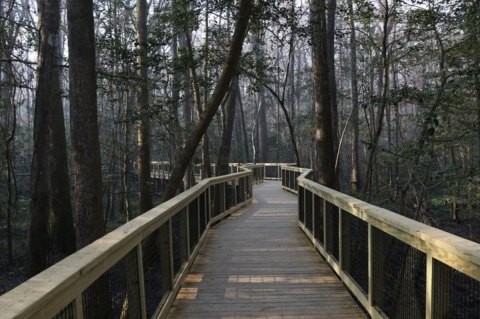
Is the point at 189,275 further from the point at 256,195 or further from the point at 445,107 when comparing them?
the point at 256,195

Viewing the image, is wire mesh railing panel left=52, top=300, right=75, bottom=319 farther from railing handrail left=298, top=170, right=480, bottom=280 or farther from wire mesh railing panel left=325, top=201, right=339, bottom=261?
wire mesh railing panel left=325, top=201, right=339, bottom=261

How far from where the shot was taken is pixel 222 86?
7301 mm

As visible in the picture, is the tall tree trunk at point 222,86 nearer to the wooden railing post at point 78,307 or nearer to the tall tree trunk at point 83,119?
the tall tree trunk at point 83,119

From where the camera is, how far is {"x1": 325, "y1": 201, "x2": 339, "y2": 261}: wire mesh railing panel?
17.0 ft

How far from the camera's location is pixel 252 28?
10.5 metres

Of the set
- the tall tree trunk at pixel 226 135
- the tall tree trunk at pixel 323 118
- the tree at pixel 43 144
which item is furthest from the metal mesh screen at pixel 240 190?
the tree at pixel 43 144

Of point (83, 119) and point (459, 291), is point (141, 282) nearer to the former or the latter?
point (459, 291)

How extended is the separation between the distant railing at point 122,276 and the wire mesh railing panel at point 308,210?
2026mm

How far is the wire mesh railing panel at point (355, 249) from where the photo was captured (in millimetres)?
4016

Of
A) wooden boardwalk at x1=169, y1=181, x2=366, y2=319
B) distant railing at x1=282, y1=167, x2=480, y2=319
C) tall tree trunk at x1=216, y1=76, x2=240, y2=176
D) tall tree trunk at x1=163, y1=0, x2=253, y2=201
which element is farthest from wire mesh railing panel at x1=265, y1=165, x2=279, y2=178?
distant railing at x1=282, y1=167, x2=480, y2=319

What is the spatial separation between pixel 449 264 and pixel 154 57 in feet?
25.7

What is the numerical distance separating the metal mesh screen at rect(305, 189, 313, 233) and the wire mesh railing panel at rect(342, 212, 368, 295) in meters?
2.31

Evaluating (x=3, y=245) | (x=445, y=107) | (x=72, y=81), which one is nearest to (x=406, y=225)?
(x=72, y=81)

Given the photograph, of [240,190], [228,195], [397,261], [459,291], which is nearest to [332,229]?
[397,261]
